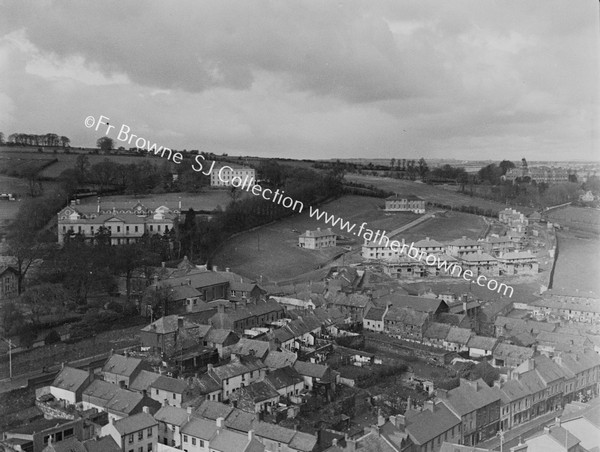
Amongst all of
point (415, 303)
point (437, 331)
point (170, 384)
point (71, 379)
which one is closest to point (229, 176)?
point (415, 303)

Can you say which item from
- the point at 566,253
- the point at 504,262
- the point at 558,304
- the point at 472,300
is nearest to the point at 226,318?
the point at 472,300

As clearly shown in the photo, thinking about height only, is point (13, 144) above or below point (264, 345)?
above

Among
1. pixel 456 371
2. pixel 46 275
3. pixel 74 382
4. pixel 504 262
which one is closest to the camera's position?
pixel 74 382

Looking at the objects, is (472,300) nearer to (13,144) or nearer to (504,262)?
(504,262)

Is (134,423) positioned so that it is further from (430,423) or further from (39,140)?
(39,140)

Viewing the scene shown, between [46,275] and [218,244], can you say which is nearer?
[46,275]
